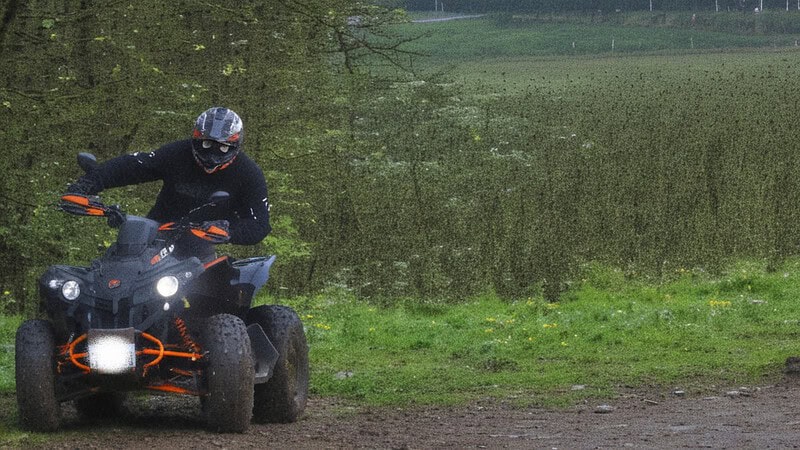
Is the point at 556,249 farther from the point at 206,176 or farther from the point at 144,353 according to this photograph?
the point at 144,353

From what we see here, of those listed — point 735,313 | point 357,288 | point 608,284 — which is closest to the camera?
point 735,313

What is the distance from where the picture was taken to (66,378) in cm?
818

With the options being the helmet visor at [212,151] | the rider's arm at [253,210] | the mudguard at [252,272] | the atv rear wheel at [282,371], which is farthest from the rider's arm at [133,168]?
the atv rear wheel at [282,371]

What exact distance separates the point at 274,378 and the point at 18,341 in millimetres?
1811

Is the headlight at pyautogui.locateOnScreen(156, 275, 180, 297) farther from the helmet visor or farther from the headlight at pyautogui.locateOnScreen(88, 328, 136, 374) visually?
the helmet visor

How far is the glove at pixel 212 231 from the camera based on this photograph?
819 centimetres

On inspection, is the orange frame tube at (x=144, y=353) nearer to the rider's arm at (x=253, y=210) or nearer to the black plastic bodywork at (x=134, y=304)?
the black plastic bodywork at (x=134, y=304)

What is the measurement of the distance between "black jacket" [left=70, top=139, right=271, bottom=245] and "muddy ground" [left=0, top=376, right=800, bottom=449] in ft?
4.68

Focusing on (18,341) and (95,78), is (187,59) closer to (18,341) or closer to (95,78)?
(95,78)

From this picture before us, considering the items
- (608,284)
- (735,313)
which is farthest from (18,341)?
(608,284)

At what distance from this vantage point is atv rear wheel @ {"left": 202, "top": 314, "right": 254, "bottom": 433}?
823 cm

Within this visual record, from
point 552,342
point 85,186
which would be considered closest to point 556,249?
point 552,342

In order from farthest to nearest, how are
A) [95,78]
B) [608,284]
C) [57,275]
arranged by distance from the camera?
1. [608,284]
2. [95,78]
3. [57,275]

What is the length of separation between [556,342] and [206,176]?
583 cm
